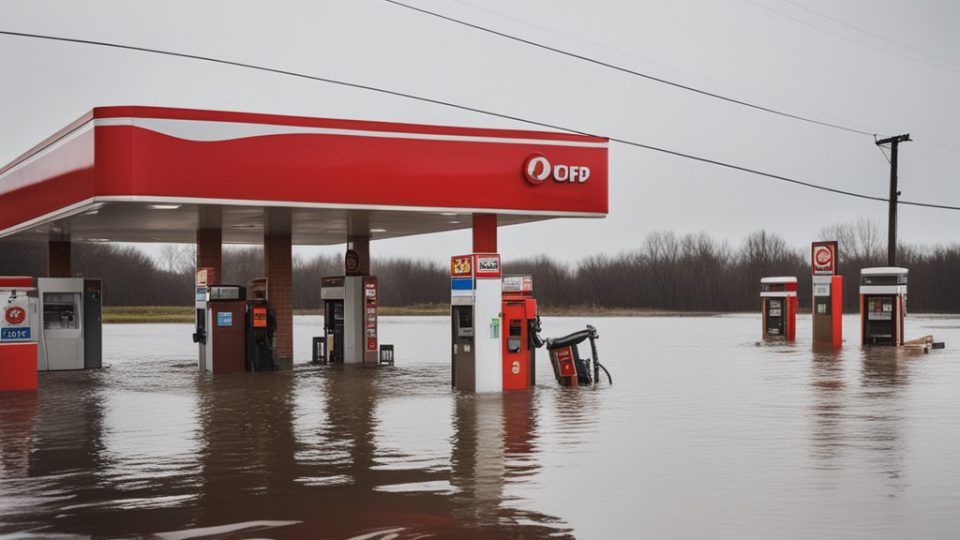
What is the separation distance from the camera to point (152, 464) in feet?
37.9

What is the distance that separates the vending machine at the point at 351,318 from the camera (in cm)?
2822

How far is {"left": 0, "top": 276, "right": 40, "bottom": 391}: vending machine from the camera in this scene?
66.3 ft

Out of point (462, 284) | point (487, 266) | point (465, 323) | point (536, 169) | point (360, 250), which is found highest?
point (536, 169)

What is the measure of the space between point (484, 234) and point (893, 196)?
2927cm

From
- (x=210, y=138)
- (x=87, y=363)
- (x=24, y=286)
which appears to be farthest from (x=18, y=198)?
(x=210, y=138)

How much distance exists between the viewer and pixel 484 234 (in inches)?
884

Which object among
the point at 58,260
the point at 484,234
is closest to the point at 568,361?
the point at 484,234

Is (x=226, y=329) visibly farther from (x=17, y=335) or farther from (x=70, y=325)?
(x=17, y=335)

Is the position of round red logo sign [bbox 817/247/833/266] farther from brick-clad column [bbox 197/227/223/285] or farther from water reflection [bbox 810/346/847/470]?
brick-clad column [bbox 197/227/223/285]

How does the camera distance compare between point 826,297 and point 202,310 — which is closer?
point 202,310

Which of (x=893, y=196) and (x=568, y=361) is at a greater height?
(x=893, y=196)

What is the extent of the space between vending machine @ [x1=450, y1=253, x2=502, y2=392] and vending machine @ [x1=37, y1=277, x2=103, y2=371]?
37.8 ft

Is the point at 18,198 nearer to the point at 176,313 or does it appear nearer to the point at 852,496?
the point at 852,496

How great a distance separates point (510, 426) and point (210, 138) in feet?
30.4
